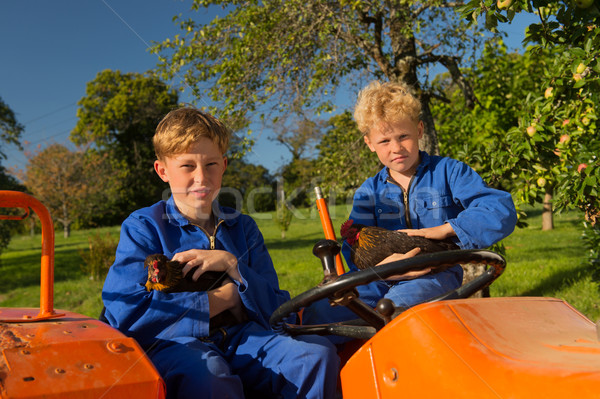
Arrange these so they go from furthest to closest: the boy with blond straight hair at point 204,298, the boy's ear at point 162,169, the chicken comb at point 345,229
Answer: the chicken comb at point 345,229 → the boy's ear at point 162,169 → the boy with blond straight hair at point 204,298

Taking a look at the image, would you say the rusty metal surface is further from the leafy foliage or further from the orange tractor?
the leafy foliage

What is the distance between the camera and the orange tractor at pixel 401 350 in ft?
3.48

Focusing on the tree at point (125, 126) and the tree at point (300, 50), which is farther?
the tree at point (125, 126)

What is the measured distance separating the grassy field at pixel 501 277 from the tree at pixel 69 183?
6.72 metres

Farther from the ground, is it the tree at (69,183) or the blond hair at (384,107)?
the tree at (69,183)

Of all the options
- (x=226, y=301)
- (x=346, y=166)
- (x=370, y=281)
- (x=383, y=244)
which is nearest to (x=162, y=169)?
(x=226, y=301)

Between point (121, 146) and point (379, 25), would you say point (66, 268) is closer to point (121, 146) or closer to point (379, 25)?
point (379, 25)

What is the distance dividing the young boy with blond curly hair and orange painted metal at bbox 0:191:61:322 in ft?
3.60

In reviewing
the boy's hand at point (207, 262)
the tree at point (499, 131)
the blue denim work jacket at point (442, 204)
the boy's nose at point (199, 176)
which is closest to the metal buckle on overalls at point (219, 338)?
the boy's hand at point (207, 262)

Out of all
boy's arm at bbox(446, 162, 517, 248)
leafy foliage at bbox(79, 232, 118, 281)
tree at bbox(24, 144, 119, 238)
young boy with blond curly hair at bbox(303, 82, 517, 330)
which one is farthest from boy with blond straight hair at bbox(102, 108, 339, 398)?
tree at bbox(24, 144, 119, 238)

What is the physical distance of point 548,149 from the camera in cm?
395

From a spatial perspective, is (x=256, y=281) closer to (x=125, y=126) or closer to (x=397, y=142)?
(x=397, y=142)

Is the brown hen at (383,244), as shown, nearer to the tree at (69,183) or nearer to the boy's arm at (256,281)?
the boy's arm at (256,281)

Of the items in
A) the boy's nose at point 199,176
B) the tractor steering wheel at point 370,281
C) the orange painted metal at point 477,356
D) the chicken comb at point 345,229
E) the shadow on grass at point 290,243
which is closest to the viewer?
the orange painted metal at point 477,356
